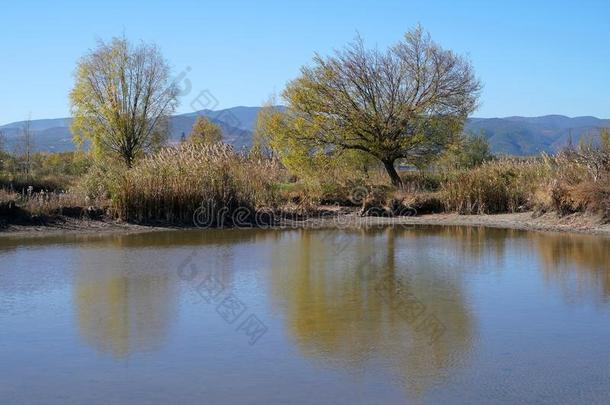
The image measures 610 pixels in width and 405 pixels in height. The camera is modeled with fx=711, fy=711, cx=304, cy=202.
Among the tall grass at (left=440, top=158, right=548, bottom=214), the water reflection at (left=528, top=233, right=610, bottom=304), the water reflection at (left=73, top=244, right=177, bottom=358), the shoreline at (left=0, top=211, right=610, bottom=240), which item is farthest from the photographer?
the tall grass at (left=440, top=158, right=548, bottom=214)

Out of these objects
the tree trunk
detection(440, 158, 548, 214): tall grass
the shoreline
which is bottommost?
the shoreline

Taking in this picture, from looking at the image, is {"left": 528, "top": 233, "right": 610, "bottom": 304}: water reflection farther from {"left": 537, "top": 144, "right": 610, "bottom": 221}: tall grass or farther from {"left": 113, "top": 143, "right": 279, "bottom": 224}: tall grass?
{"left": 113, "top": 143, "right": 279, "bottom": 224}: tall grass

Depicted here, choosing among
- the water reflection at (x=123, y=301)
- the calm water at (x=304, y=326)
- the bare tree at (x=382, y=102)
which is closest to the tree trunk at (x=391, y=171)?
the bare tree at (x=382, y=102)

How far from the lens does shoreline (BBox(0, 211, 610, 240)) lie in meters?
17.1

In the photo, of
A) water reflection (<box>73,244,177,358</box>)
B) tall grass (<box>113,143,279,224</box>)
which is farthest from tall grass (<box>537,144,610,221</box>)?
water reflection (<box>73,244,177,358</box>)

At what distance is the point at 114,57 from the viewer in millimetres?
34719

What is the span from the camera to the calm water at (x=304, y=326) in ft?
20.0

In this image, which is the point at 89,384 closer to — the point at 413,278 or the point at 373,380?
the point at 373,380

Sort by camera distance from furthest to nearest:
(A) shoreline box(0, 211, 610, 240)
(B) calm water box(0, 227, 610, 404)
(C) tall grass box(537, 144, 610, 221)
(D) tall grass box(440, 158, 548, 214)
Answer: (D) tall grass box(440, 158, 548, 214) → (C) tall grass box(537, 144, 610, 221) → (A) shoreline box(0, 211, 610, 240) → (B) calm water box(0, 227, 610, 404)

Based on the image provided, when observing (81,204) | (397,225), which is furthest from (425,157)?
(81,204)

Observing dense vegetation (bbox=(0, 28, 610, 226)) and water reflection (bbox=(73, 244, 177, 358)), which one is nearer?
water reflection (bbox=(73, 244, 177, 358))

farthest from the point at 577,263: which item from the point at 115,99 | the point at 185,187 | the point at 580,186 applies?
the point at 115,99

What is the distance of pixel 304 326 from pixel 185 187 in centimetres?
1210

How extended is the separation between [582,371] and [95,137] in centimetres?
3132
